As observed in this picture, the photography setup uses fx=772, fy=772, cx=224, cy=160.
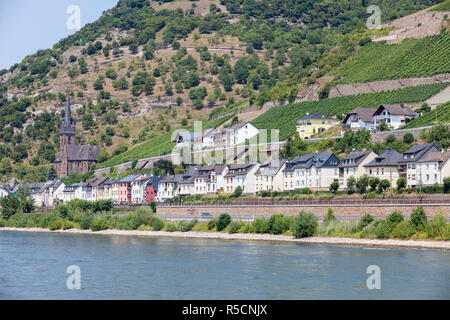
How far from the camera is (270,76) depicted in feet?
641

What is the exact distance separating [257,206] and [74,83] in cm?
13361

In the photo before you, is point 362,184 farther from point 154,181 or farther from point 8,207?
point 8,207

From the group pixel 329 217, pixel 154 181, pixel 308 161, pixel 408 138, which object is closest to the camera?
pixel 329 217

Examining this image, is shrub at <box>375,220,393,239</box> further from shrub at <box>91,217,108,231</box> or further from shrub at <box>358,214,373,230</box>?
shrub at <box>91,217,108,231</box>

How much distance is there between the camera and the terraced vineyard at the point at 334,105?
98688 millimetres

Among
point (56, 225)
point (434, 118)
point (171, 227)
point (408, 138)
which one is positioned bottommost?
point (56, 225)

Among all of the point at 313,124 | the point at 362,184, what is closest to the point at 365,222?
the point at 362,184

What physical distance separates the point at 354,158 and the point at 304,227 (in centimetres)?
1497

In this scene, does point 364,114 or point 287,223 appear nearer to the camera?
point 287,223

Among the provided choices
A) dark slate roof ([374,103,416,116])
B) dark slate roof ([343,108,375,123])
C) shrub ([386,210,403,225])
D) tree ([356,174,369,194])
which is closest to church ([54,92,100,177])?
dark slate roof ([343,108,375,123])

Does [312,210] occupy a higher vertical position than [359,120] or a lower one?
lower

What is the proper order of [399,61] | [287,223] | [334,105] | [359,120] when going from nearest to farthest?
1. [287,223]
2. [359,120]
3. [334,105]
4. [399,61]

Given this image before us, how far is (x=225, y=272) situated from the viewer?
43.2 meters
